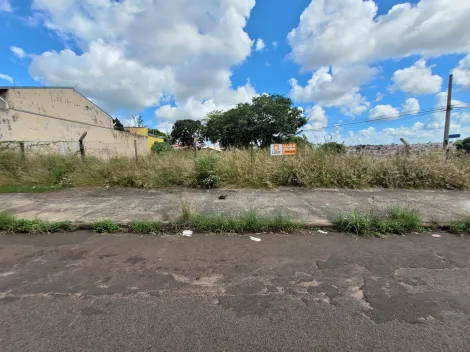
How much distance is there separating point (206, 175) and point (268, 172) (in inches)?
89.9

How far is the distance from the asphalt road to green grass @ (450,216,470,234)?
665 mm

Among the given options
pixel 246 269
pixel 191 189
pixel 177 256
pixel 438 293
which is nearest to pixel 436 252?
pixel 438 293

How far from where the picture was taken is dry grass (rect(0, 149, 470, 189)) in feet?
27.2

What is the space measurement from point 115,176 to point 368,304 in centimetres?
843

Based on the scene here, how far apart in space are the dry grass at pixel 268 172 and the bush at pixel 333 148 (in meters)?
0.36

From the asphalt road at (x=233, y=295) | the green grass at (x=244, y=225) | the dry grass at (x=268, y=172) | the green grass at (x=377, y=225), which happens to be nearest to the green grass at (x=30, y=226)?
the asphalt road at (x=233, y=295)

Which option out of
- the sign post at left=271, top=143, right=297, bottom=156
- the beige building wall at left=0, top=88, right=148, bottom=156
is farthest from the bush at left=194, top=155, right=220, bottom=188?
the beige building wall at left=0, top=88, right=148, bottom=156

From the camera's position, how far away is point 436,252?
3531mm

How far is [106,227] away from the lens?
14.0ft

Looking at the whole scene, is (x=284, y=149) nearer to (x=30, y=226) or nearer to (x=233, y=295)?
(x=233, y=295)

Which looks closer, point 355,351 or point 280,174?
point 355,351

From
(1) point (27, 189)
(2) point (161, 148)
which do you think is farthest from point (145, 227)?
(2) point (161, 148)

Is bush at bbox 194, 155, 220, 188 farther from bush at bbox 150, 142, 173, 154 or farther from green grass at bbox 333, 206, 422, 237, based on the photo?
green grass at bbox 333, 206, 422, 237

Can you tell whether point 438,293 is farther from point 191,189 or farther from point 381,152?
point 381,152
